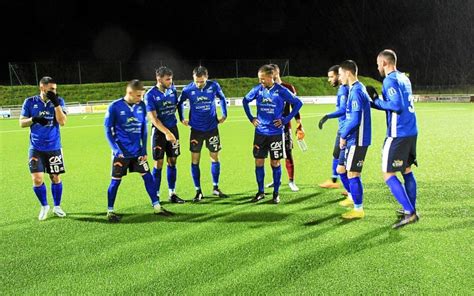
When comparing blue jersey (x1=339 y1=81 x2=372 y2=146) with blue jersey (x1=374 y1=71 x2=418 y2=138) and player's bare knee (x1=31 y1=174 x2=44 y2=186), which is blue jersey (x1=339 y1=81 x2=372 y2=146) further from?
player's bare knee (x1=31 y1=174 x2=44 y2=186)

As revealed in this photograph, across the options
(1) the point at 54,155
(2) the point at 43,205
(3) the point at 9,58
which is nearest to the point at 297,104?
(1) the point at 54,155

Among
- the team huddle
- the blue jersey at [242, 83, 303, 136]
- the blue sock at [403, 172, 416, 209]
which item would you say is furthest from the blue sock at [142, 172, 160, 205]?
the blue sock at [403, 172, 416, 209]

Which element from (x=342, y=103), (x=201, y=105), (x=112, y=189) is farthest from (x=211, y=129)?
(x=342, y=103)

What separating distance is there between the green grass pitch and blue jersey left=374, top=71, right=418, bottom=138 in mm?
1316

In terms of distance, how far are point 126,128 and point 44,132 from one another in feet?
4.55

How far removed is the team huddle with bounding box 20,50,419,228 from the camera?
5.30 m

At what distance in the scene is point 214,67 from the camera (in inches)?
1785

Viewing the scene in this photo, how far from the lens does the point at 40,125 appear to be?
6.05 m

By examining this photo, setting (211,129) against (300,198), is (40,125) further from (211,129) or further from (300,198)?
(300,198)

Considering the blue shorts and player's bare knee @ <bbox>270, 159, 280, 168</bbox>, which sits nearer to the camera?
the blue shorts

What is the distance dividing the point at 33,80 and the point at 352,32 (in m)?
45.8

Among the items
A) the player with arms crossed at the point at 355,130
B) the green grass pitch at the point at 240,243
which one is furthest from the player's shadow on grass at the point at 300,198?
the player with arms crossed at the point at 355,130

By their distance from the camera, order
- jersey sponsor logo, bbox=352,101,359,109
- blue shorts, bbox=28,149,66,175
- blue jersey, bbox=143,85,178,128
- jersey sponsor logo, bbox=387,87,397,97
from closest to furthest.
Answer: jersey sponsor logo, bbox=387,87,397,97 → jersey sponsor logo, bbox=352,101,359,109 → blue shorts, bbox=28,149,66,175 → blue jersey, bbox=143,85,178,128

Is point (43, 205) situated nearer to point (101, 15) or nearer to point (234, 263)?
point (234, 263)
